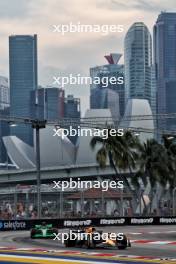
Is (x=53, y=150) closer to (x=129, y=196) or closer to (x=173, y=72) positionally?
(x=129, y=196)

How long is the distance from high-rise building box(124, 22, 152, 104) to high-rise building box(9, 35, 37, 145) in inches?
122

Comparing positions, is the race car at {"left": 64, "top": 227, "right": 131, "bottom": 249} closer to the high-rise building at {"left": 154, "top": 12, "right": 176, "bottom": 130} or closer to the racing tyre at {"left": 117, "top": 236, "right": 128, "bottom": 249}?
the racing tyre at {"left": 117, "top": 236, "right": 128, "bottom": 249}

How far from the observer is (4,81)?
7862 cm

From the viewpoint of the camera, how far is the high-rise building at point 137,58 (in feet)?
71.8

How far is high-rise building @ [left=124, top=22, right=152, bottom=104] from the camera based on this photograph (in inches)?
861

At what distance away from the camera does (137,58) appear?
2425 cm

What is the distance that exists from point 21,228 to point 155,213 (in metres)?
13.8

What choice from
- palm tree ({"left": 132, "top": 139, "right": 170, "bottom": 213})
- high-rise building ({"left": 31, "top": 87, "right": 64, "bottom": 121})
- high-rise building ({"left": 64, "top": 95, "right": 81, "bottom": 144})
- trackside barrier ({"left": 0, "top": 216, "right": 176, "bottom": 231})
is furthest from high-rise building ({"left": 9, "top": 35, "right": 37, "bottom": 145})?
palm tree ({"left": 132, "top": 139, "right": 170, "bottom": 213})

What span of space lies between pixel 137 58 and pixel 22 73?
71.5 feet

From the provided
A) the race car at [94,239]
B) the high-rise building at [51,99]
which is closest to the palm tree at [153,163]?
the high-rise building at [51,99]

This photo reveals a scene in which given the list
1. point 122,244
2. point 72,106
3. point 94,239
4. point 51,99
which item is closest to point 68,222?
point 51,99

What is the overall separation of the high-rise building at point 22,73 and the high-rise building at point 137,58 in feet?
10.2

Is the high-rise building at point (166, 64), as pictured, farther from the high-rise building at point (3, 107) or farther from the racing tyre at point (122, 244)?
the high-rise building at point (3, 107)

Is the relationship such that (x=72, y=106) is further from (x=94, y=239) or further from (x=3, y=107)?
(x=3, y=107)
